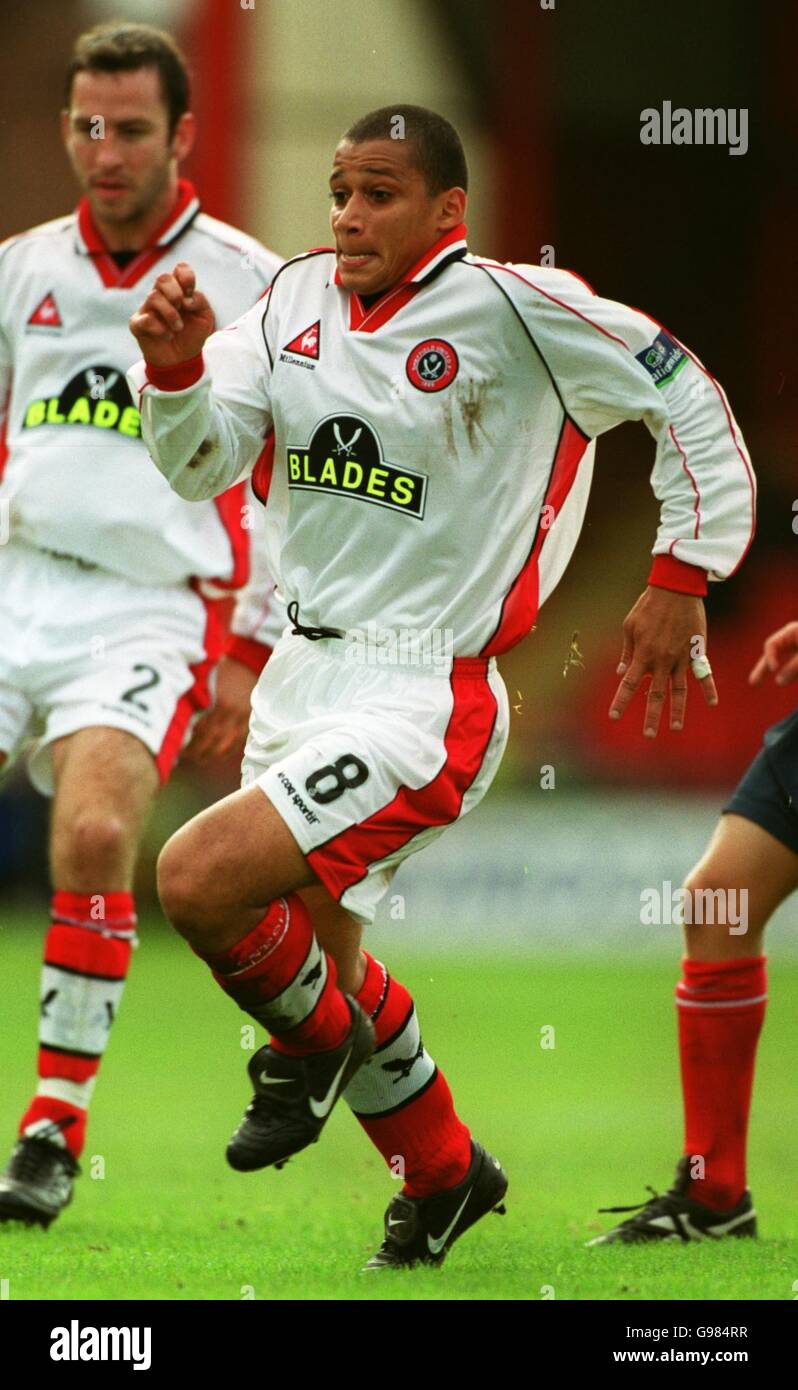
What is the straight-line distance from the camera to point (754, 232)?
38.1 ft

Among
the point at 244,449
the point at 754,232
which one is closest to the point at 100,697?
the point at 244,449

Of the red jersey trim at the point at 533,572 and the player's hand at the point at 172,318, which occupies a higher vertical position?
the player's hand at the point at 172,318

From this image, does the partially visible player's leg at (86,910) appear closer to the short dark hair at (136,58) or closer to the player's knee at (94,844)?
the player's knee at (94,844)

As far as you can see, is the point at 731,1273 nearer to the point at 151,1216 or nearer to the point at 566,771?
the point at 151,1216

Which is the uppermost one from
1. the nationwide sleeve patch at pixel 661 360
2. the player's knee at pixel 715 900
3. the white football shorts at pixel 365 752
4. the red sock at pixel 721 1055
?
the nationwide sleeve patch at pixel 661 360

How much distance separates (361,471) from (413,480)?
0.10 metres

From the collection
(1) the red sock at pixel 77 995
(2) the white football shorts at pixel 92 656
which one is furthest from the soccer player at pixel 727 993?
(2) the white football shorts at pixel 92 656

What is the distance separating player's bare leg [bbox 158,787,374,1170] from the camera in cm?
370

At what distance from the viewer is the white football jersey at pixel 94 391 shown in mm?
5117

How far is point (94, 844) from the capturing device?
193 inches

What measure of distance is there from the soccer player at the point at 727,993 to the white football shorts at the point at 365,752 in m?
0.74

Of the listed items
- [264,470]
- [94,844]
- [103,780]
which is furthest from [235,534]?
[264,470]

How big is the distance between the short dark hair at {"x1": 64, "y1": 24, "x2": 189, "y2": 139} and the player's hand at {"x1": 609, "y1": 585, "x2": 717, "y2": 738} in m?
2.00

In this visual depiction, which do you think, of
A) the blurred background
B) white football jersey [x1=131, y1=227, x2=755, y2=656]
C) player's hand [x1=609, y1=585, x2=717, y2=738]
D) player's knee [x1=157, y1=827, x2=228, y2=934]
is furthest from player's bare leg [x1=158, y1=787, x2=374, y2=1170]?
the blurred background
